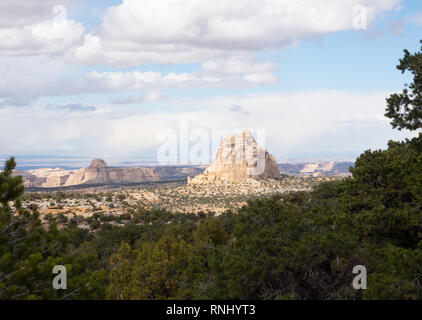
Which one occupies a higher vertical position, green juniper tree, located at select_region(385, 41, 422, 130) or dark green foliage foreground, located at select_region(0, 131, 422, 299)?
green juniper tree, located at select_region(385, 41, 422, 130)

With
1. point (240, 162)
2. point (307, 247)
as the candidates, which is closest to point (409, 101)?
point (307, 247)

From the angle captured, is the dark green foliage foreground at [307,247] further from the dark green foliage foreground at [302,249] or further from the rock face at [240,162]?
the rock face at [240,162]

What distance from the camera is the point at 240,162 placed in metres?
112

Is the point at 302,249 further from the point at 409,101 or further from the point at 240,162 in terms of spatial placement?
the point at 240,162

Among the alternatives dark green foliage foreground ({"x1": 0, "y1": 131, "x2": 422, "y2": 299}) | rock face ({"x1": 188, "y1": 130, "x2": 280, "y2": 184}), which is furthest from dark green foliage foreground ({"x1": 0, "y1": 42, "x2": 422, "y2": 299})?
rock face ({"x1": 188, "y1": 130, "x2": 280, "y2": 184})

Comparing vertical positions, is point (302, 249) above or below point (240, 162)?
below

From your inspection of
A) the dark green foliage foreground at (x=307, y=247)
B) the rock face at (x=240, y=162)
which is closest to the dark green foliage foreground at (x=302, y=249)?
the dark green foliage foreground at (x=307, y=247)

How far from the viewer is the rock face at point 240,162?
110m

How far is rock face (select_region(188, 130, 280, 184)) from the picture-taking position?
110m

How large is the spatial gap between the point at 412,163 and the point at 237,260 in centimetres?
743

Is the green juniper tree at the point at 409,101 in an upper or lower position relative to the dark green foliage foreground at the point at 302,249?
upper

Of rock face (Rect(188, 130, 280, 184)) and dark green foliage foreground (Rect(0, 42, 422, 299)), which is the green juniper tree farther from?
rock face (Rect(188, 130, 280, 184))

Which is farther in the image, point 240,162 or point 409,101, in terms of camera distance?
point 240,162
